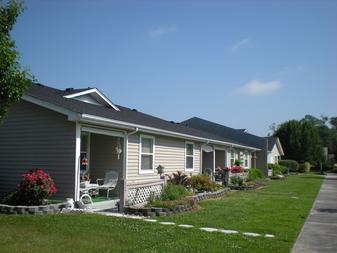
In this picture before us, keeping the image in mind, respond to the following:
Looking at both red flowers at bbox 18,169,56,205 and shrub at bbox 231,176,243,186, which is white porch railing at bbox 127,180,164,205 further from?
shrub at bbox 231,176,243,186

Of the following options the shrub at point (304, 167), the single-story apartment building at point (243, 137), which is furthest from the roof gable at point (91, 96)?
the shrub at point (304, 167)

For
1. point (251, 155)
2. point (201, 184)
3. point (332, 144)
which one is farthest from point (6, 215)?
point (332, 144)

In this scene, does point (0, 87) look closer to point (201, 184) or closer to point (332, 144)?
point (201, 184)

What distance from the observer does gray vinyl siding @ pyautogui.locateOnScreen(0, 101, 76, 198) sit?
12.9 metres

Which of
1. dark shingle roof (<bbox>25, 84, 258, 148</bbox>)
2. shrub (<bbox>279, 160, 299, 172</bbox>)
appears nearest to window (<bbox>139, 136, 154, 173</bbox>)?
dark shingle roof (<bbox>25, 84, 258, 148</bbox>)

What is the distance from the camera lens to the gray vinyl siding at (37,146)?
12.9m

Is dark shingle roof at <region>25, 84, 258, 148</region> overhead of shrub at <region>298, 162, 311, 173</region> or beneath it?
overhead

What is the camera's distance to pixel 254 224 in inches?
442

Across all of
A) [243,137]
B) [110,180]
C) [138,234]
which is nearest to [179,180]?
[110,180]

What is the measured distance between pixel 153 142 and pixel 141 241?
9.34 metres

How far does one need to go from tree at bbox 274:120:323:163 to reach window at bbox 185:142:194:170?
154 ft

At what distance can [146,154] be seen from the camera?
677 inches

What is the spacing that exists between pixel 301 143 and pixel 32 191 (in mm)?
59775

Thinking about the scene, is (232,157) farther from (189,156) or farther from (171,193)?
(171,193)
